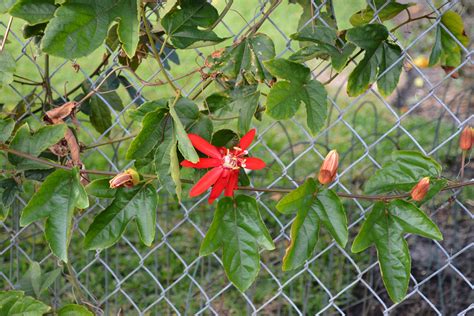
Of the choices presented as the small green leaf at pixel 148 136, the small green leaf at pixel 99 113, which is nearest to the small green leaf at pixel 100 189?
the small green leaf at pixel 148 136

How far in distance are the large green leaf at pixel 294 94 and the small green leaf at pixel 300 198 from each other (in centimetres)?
10

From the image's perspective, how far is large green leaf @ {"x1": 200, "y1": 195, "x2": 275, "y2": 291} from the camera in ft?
4.44

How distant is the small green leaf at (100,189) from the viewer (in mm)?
1416

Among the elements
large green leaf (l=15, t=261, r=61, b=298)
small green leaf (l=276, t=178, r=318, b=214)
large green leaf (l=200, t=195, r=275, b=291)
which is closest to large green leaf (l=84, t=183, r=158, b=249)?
large green leaf (l=200, t=195, r=275, b=291)

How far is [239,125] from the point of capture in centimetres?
135

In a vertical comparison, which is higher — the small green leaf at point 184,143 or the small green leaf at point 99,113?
the small green leaf at point 99,113

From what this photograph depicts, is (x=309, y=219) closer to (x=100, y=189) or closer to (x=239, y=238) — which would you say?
(x=239, y=238)

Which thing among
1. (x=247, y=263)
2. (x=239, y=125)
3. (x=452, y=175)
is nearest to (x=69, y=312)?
(x=247, y=263)

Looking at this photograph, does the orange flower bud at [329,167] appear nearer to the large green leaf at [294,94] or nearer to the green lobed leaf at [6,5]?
the large green leaf at [294,94]

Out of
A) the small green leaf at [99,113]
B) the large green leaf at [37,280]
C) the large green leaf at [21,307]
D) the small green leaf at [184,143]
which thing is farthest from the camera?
the small green leaf at [99,113]

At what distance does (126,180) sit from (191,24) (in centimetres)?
34

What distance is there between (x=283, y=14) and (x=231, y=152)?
4.14 metres

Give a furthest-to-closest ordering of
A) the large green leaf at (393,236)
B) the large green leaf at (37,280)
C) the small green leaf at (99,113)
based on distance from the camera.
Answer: the small green leaf at (99,113) → the large green leaf at (37,280) → the large green leaf at (393,236)

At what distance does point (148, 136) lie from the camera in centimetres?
132
